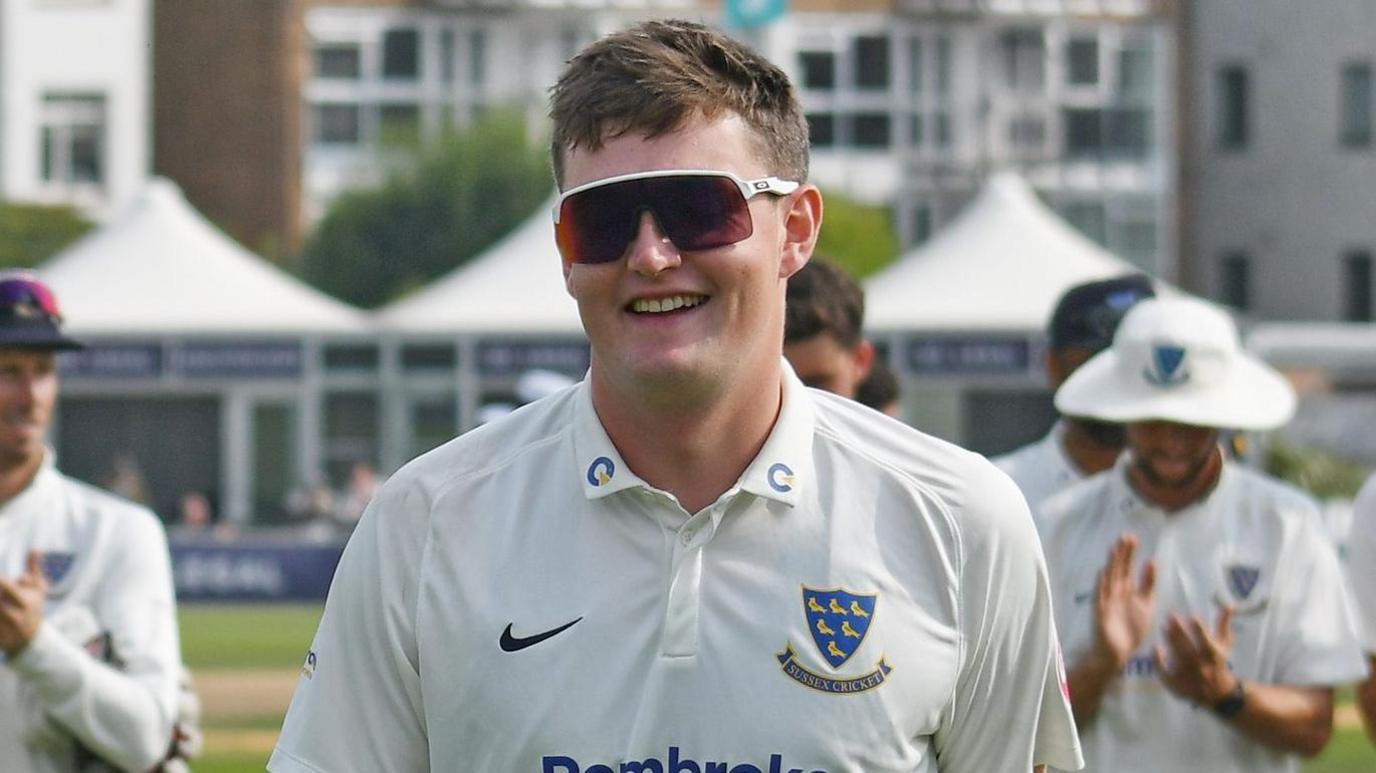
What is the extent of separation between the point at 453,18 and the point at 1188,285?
53.5 ft

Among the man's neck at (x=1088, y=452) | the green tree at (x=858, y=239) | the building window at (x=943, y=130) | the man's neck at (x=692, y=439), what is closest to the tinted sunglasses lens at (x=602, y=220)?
the man's neck at (x=692, y=439)

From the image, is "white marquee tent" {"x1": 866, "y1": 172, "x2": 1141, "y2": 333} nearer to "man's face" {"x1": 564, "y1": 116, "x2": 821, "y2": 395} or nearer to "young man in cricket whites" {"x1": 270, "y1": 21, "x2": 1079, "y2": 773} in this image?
"young man in cricket whites" {"x1": 270, "y1": 21, "x2": 1079, "y2": 773}

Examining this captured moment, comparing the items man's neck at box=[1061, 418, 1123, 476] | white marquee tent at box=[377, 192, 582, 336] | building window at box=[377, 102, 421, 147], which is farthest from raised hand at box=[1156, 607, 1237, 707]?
building window at box=[377, 102, 421, 147]

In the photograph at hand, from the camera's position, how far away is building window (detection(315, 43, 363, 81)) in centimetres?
5291

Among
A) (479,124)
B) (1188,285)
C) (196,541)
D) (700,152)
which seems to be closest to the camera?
(700,152)

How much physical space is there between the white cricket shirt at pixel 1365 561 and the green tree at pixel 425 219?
40005 millimetres

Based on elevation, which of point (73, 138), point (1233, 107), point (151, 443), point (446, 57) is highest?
point (446, 57)

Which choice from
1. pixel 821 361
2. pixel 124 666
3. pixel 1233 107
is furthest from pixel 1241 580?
pixel 1233 107

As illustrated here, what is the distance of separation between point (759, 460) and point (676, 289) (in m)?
0.26

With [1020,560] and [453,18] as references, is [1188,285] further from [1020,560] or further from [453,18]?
[1020,560]

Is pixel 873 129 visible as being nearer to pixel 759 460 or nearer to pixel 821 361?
pixel 821 361

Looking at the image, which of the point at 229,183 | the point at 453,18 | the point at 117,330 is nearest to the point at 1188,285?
the point at 453,18

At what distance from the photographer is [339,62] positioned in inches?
2090

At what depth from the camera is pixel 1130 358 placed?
5.69m
